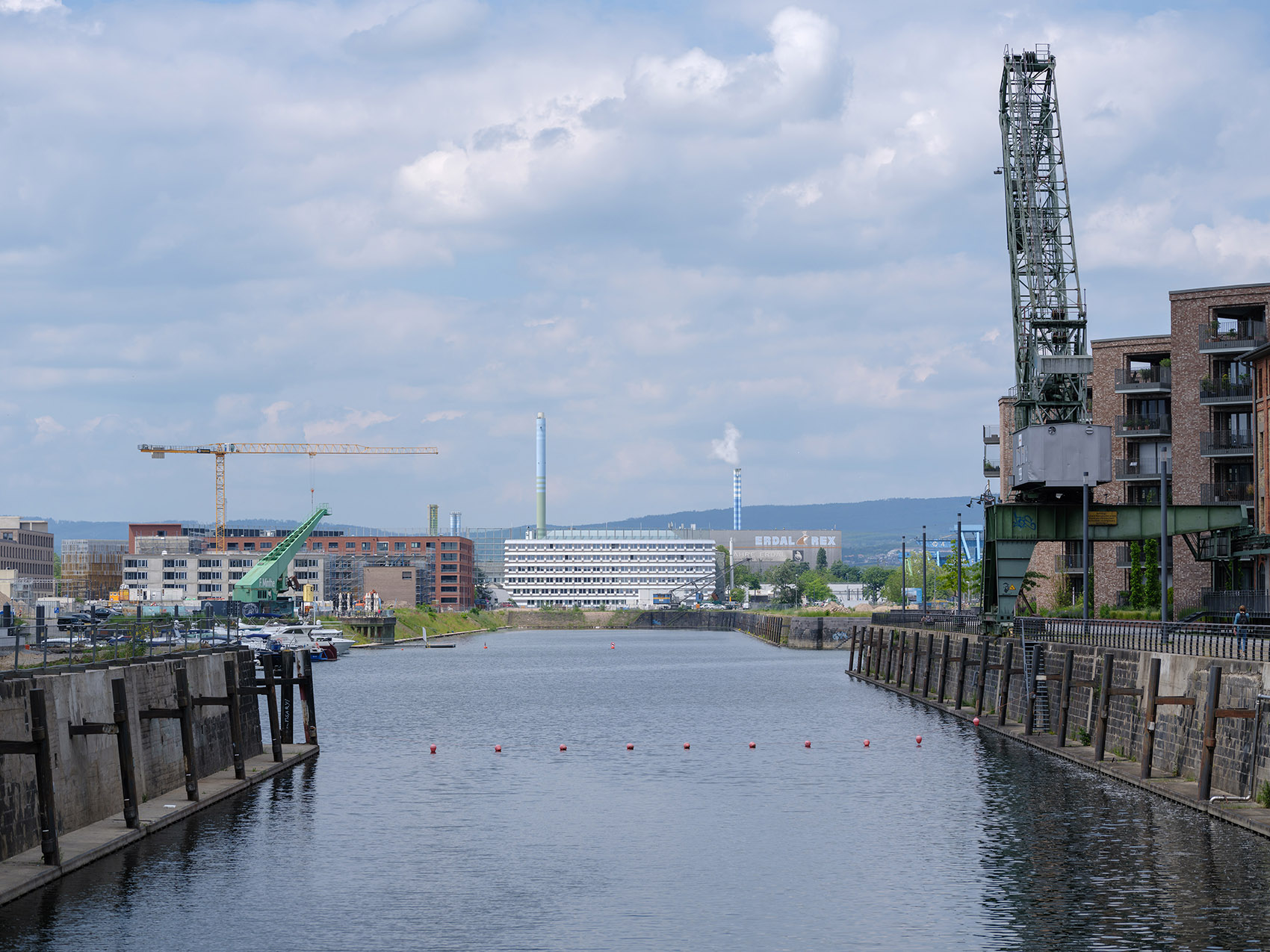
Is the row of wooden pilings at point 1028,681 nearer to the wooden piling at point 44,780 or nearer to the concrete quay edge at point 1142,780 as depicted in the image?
the concrete quay edge at point 1142,780

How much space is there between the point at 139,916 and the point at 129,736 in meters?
7.89

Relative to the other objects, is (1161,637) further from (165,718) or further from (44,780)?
(44,780)

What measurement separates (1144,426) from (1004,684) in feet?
170

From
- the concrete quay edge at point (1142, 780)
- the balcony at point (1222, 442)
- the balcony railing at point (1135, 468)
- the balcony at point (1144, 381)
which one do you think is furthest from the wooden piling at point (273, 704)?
the balcony at point (1144, 381)

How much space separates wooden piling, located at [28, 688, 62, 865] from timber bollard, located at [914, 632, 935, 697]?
6271cm

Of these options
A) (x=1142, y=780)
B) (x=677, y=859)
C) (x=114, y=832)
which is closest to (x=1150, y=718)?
(x=1142, y=780)

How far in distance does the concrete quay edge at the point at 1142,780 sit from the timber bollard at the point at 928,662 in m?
12.6

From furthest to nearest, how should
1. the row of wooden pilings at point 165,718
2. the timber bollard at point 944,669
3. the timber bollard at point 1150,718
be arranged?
1. the timber bollard at point 944,669
2. the timber bollard at point 1150,718
3. the row of wooden pilings at point 165,718

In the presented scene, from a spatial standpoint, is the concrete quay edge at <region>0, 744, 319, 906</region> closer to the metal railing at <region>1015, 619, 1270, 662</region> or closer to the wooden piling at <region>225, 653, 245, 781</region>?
the wooden piling at <region>225, 653, 245, 781</region>

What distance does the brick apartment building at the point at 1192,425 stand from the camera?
90.9 metres

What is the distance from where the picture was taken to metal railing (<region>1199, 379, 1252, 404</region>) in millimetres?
98250

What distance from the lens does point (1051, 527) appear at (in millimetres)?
72250

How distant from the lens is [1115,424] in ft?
367

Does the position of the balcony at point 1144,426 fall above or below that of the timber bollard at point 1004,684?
above
